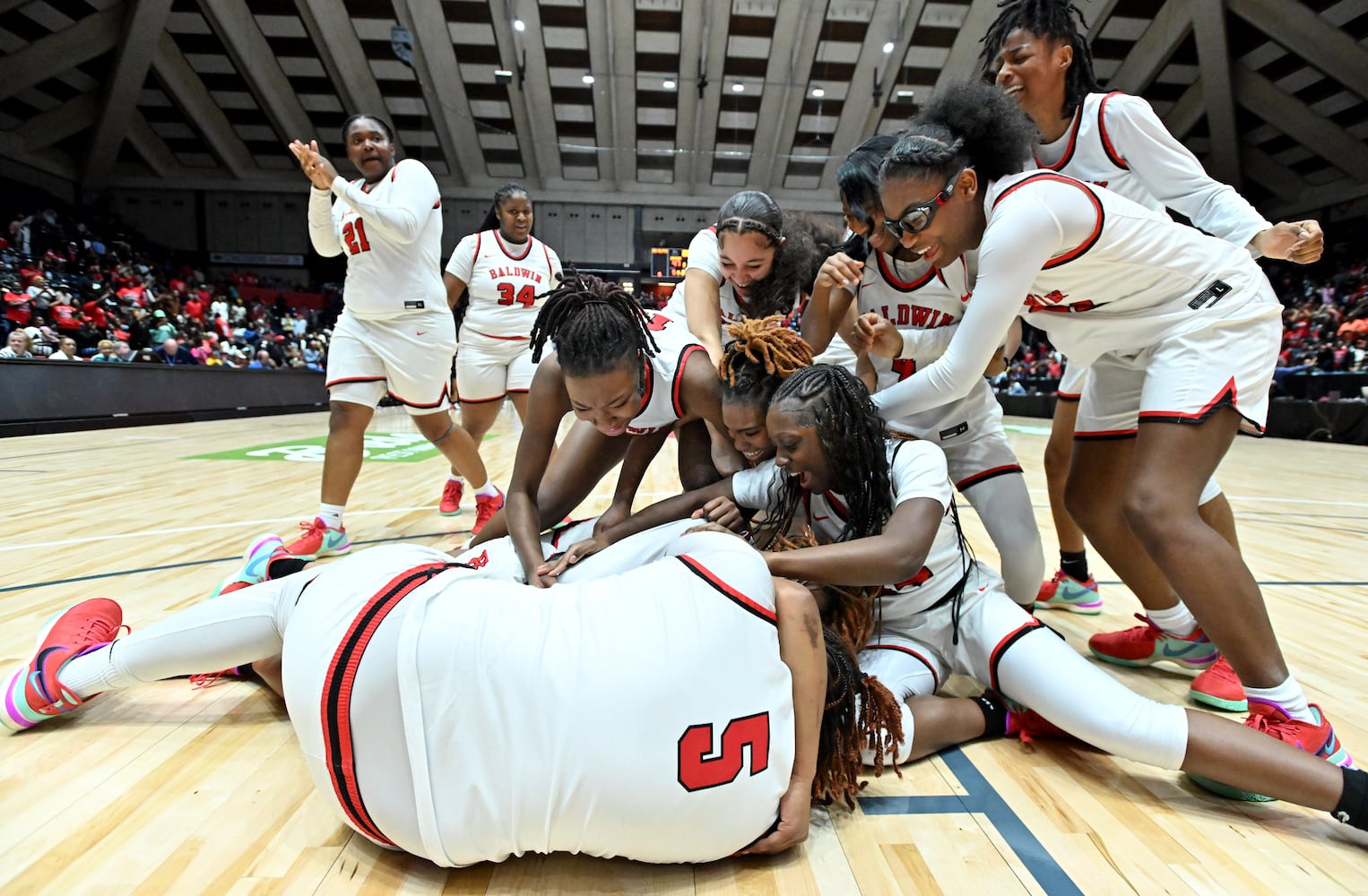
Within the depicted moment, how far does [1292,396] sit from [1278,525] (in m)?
8.52

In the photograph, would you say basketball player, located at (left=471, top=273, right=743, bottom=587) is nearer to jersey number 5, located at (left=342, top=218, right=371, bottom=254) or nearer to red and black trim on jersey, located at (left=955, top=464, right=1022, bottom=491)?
red and black trim on jersey, located at (left=955, top=464, right=1022, bottom=491)

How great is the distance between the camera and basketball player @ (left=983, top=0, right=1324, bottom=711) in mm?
2207

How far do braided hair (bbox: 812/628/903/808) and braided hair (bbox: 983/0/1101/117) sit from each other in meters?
1.84

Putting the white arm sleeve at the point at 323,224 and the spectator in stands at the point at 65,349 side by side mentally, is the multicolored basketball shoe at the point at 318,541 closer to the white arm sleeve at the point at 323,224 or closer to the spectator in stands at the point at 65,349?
the white arm sleeve at the point at 323,224

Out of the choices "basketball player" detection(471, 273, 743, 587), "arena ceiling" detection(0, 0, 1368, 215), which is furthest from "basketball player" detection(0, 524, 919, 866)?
"arena ceiling" detection(0, 0, 1368, 215)

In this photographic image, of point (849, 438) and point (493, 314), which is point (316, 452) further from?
point (849, 438)

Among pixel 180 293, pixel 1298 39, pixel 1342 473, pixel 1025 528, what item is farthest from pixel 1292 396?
pixel 180 293

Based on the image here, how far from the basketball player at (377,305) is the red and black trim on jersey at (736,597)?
2794mm

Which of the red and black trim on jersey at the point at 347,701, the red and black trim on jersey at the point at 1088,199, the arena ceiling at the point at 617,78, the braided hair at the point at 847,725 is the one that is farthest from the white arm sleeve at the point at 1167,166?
the arena ceiling at the point at 617,78

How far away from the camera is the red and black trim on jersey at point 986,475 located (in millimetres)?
2619

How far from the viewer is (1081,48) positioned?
2.39 metres

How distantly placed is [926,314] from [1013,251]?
0.82 meters

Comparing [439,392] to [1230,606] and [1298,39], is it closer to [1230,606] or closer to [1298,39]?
[1230,606]

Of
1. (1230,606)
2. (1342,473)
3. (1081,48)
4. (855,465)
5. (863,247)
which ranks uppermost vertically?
(1081,48)
